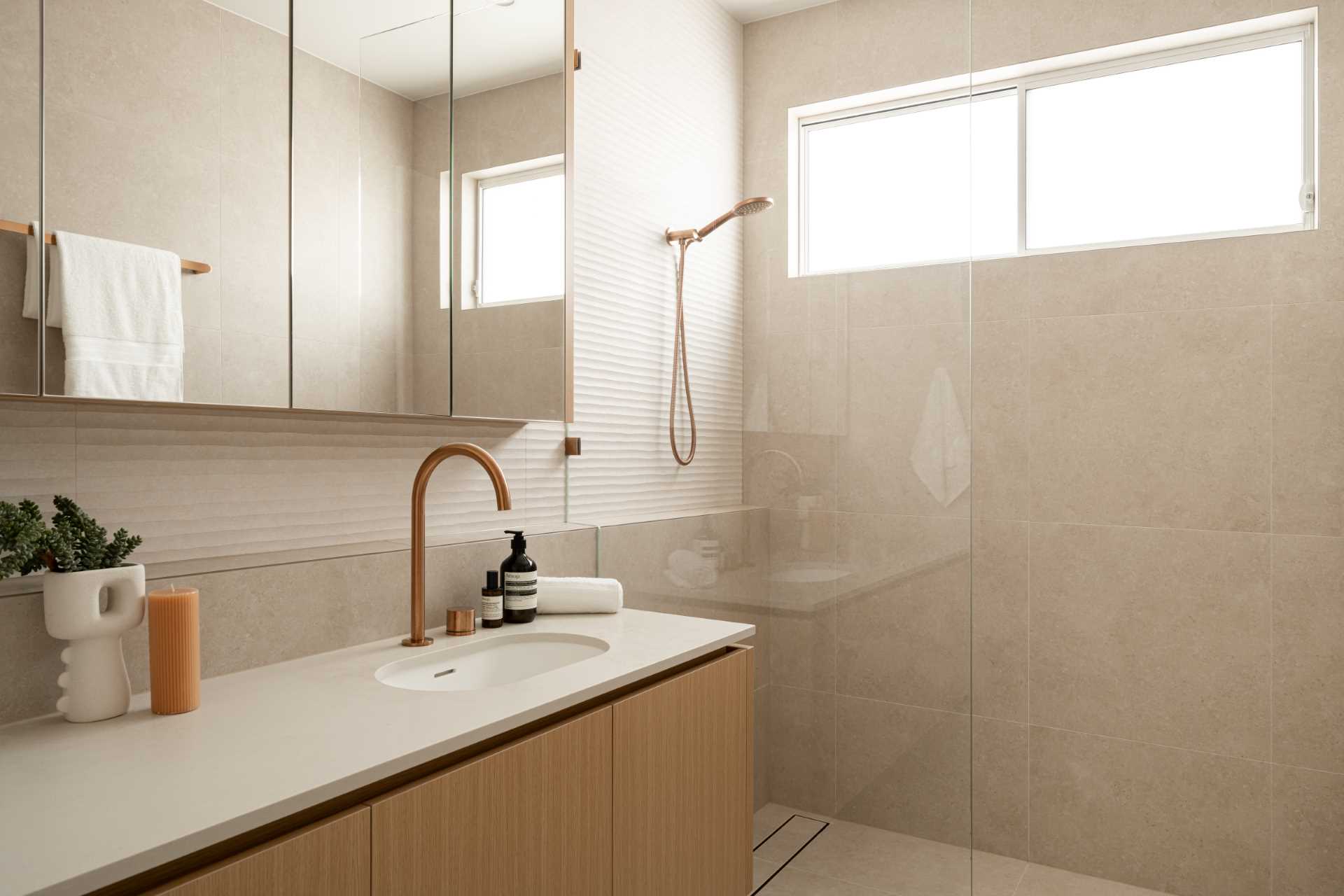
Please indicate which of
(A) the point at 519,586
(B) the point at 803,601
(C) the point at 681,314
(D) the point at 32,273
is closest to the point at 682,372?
(C) the point at 681,314

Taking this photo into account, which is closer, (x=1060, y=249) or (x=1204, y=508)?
(x=1204, y=508)

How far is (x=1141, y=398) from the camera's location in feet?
7.94

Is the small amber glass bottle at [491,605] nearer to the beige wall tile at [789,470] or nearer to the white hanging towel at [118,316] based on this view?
the white hanging towel at [118,316]

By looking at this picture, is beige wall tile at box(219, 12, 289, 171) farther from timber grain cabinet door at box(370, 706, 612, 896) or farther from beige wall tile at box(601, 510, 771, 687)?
beige wall tile at box(601, 510, 771, 687)

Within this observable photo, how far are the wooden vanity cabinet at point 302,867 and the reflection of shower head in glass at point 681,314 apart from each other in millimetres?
1429

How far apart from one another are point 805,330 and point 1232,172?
1423 mm

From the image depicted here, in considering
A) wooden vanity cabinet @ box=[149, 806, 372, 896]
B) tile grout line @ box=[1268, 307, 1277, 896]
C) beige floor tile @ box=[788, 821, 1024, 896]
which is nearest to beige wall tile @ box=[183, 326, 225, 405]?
wooden vanity cabinet @ box=[149, 806, 372, 896]

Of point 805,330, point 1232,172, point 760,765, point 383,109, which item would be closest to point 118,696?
point 383,109

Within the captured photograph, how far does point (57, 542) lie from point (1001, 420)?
2.38 meters

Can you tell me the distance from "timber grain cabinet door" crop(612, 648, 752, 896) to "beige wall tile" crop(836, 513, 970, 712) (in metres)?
0.55

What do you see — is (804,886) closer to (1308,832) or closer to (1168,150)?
(1308,832)

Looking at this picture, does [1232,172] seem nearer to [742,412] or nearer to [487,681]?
[742,412]

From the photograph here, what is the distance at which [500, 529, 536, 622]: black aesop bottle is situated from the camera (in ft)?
5.41

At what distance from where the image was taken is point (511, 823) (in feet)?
3.52
